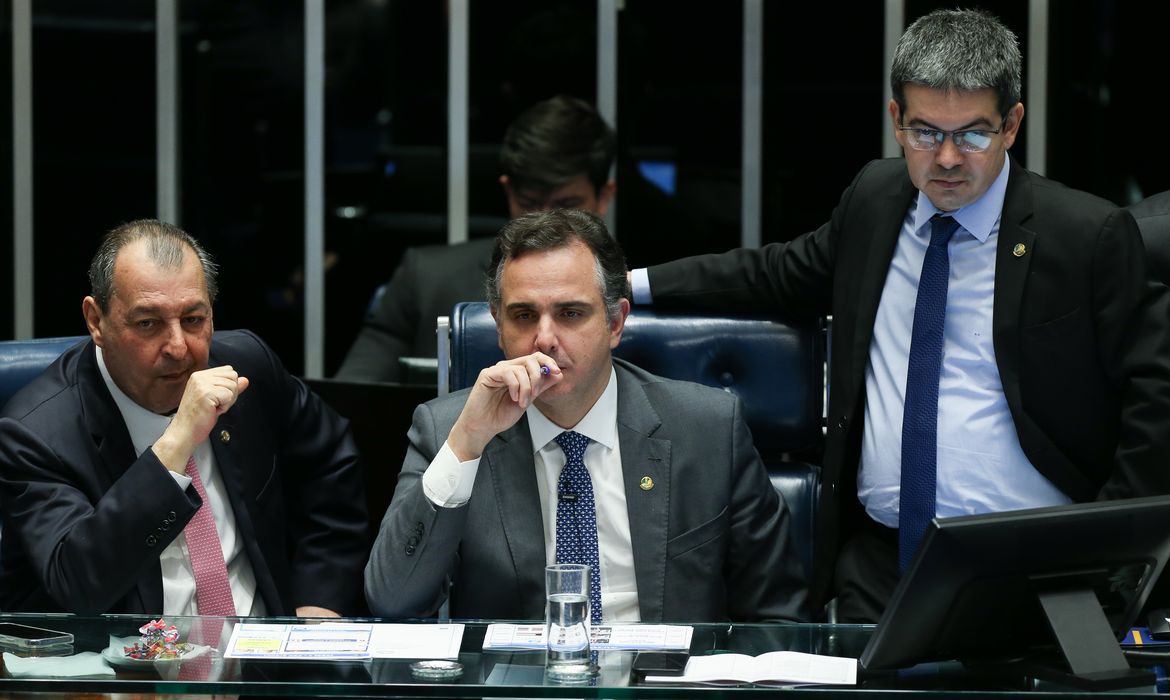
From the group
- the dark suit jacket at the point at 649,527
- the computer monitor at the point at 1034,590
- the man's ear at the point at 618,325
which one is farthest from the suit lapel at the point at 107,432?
the computer monitor at the point at 1034,590

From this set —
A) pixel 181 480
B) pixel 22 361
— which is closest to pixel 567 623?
pixel 181 480

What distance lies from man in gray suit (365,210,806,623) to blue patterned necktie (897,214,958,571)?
23 centimetres

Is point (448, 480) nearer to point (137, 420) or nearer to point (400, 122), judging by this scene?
point (137, 420)

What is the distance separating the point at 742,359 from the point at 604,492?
18.0 inches

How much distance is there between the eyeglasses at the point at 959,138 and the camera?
2729 mm

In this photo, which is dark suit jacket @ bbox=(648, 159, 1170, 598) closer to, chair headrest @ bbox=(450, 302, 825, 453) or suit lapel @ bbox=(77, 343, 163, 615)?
chair headrest @ bbox=(450, 302, 825, 453)

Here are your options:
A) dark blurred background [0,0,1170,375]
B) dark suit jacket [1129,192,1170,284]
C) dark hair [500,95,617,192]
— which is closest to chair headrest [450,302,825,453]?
dark suit jacket [1129,192,1170,284]

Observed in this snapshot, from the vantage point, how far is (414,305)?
426 cm

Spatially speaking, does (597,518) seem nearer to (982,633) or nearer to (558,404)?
(558,404)

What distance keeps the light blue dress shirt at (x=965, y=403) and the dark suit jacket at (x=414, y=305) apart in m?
1.56

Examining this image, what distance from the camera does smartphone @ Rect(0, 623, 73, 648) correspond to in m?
2.23

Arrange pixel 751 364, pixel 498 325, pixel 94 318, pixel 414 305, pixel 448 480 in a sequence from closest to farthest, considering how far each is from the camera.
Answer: pixel 448 480 < pixel 498 325 < pixel 94 318 < pixel 751 364 < pixel 414 305

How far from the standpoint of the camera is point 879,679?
208cm

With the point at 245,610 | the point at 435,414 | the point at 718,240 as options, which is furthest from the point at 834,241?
the point at 718,240
